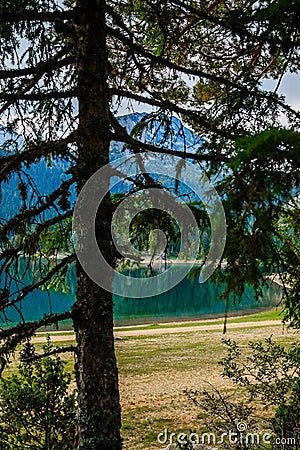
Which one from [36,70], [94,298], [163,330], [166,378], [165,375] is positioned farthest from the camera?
[163,330]

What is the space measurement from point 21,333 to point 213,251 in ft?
4.49

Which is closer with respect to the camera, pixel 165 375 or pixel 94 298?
pixel 94 298

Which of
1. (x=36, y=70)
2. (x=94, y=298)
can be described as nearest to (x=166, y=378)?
(x=94, y=298)

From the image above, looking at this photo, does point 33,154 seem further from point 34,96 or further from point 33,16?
point 33,16

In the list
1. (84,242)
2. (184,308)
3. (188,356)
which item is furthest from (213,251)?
(184,308)

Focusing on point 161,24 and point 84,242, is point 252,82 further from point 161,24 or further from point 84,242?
point 84,242
